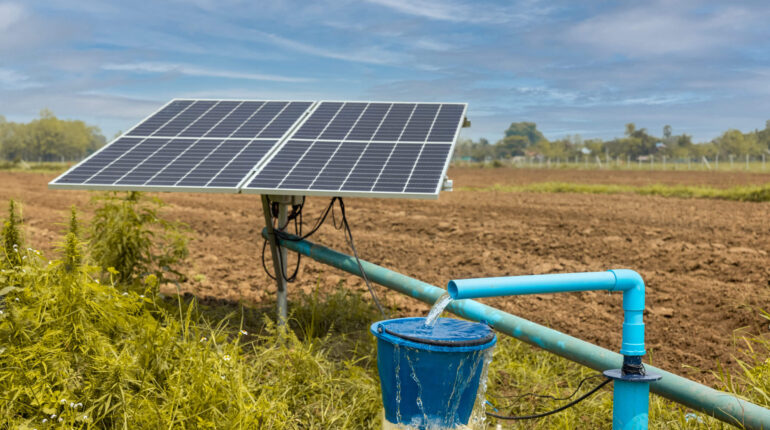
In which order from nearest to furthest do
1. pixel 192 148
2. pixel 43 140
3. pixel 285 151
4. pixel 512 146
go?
pixel 285 151 → pixel 192 148 → pixel 43 140 → pixel 512 146

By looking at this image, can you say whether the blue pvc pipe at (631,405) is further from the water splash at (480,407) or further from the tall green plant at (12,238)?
the tall green plant at (12,238)

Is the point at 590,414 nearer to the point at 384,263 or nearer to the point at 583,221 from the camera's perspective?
the point at 384,263

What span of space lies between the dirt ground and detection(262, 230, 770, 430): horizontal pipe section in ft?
5.39

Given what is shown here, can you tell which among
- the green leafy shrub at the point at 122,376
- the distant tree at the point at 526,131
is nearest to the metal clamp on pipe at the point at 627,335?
the green leafy shrub at the point at 122,376

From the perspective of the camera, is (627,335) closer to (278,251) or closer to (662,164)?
(278,251)

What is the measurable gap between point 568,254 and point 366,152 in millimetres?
5326

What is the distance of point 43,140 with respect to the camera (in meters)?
140

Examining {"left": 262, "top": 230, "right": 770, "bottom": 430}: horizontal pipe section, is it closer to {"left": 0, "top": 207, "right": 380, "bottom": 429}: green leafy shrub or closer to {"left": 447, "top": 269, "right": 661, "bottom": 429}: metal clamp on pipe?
{"left": 447, "top": 269, "right": 661, "bottom": 429}: metal clamp on pipe

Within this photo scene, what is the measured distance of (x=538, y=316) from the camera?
285 inches

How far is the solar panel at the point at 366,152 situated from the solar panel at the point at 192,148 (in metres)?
0.27

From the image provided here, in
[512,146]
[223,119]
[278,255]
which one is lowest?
[278,255]

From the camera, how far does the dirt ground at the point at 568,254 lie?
686 centimetres

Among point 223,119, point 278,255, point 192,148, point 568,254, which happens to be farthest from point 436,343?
point 568,254

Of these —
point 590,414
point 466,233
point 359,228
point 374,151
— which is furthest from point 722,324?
point 359,228
